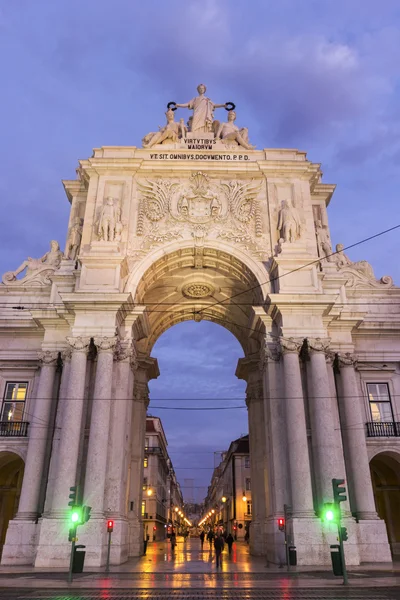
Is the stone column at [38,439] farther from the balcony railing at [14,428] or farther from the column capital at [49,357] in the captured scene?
the balcony railing at [14,428]

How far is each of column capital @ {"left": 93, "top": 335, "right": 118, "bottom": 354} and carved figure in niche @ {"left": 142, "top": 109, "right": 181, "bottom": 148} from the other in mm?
13565

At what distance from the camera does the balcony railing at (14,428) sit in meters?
25.7

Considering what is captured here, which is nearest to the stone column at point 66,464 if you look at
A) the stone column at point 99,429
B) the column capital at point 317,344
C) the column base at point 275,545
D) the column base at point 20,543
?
the stone column at point 99,429

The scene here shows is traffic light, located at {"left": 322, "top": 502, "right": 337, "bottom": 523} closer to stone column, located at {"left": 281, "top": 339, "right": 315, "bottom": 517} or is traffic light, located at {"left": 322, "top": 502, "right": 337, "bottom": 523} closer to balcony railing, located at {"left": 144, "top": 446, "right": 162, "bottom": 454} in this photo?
stone column, located at {"left": 281, "top": 339, "right": 315, "bottom": 517}

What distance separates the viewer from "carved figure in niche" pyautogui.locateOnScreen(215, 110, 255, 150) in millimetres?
31141

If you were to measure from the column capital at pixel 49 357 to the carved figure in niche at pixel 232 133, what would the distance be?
17.0 m

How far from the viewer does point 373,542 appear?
22.4 meters

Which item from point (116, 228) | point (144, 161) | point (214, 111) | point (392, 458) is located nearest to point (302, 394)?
point (392, 458)

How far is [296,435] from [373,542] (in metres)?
6.01

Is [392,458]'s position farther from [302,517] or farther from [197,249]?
[197,249]

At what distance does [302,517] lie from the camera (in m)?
21.2

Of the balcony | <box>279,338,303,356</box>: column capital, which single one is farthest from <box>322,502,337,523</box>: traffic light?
the balcony

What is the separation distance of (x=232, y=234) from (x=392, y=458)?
15.9 meters

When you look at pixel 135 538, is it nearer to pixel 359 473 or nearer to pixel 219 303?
pixel 359 473
